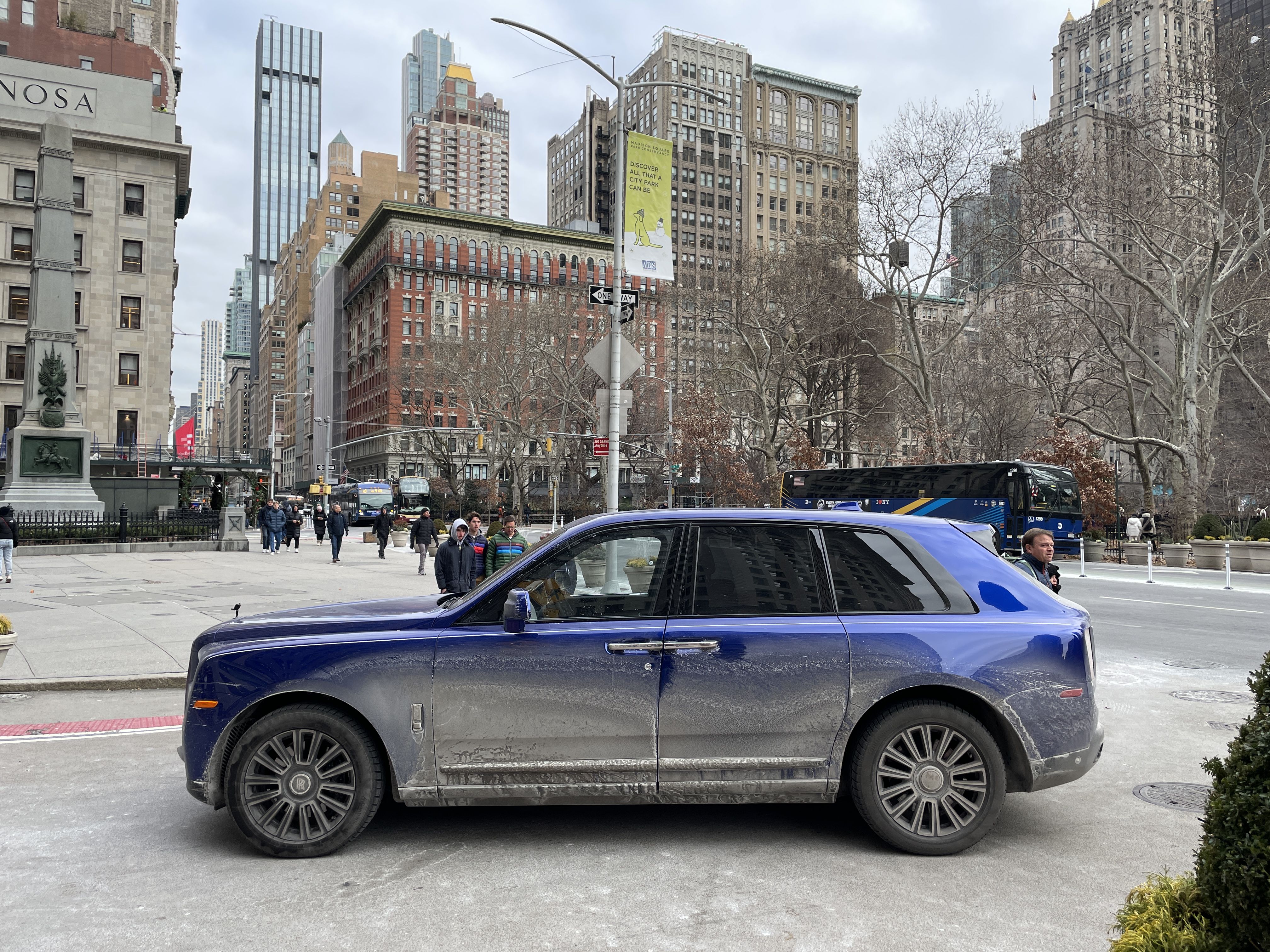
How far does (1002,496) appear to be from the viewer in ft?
108

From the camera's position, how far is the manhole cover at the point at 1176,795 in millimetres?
5367

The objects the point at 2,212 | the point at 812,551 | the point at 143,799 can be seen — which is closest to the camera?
the point at 812,551

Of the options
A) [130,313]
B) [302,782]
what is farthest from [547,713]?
[130,313]

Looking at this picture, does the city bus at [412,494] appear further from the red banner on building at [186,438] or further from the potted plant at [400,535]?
the potted plant at [400,535]

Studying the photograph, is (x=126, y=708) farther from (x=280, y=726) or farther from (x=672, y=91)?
(x=672, y=91)

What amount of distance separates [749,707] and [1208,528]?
34247 millimetres

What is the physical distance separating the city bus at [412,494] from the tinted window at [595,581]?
6816 centimetres

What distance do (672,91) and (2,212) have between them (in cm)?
8491

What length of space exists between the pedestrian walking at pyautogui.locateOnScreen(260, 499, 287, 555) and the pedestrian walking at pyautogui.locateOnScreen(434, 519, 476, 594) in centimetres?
1936

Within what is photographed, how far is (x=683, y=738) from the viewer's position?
4.55 meters

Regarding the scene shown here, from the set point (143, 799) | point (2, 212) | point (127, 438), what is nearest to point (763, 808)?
point (143, 799)

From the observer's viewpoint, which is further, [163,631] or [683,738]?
[163,631]

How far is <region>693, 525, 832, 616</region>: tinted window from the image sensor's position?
4.72 metres

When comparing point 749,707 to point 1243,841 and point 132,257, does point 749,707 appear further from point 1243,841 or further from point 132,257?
point 132,257
